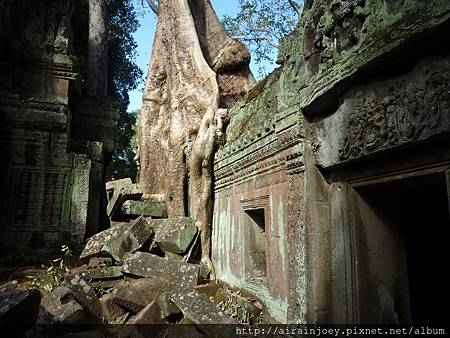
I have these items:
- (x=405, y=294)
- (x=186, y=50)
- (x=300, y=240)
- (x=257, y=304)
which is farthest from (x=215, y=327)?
(x=186, y=50)

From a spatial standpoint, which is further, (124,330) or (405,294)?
(124,330)

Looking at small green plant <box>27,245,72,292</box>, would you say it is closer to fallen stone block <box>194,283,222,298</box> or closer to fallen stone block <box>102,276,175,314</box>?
fallen stone block <box>102,276,175,314</box>

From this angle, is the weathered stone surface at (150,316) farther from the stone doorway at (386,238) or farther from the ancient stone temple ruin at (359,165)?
the stone doorway at (386,238)

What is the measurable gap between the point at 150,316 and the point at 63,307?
0.84 m

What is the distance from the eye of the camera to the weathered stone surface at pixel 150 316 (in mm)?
3003

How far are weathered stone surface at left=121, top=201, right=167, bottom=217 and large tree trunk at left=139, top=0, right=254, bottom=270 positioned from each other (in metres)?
0.19

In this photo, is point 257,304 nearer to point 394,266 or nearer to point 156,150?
point 394,266

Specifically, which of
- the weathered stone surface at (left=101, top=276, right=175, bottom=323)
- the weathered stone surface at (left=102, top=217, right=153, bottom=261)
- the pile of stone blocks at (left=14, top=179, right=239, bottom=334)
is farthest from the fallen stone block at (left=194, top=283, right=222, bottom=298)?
the weathered stone surface at (left=102, top=217, right=153, bottom=261)

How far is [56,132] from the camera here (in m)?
6.21

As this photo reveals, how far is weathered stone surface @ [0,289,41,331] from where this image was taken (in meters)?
2.42

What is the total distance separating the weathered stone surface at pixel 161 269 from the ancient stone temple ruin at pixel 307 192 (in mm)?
13

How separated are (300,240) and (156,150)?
557 cm

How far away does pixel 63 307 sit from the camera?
3139mm

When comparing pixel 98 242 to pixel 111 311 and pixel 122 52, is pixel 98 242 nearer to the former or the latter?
pixel 111 311
